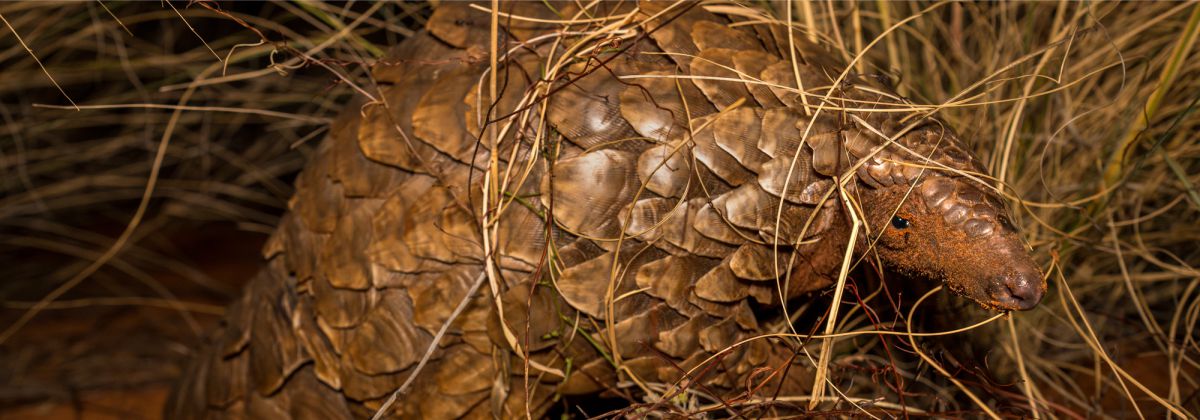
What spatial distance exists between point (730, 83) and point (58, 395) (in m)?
2.01

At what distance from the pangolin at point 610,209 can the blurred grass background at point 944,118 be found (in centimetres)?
16

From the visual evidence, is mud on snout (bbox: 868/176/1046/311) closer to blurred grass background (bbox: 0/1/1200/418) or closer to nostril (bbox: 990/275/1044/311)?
nostril (bbox: 990/275/1044/311)

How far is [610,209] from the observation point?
1173 mm

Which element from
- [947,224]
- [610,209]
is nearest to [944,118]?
[947,224]

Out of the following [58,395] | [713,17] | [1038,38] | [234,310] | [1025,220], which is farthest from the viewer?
[58,395]

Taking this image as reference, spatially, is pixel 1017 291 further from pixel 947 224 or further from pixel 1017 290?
pixel 947 224

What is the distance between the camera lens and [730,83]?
120 cm

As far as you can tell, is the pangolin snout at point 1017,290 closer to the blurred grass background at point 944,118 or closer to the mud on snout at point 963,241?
the mud on snout at point 963,241

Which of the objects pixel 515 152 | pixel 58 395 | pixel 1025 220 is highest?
pixel 515 152

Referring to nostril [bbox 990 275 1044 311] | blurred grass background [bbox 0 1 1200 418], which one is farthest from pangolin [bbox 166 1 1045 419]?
blurred grass background [bbox 0 1 1200 418]

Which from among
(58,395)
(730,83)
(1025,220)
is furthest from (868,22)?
(58,395)

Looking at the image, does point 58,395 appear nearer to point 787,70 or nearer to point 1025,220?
point 787,70

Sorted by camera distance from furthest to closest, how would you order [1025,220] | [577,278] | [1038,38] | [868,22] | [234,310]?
[868,22]
[1038,38]
[1025,220]
[234,310]
[577,278]

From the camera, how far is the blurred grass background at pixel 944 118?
1.52 m
